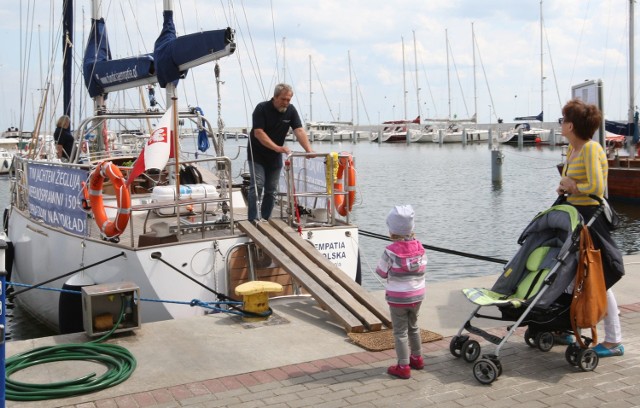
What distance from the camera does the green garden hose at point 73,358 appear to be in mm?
5516

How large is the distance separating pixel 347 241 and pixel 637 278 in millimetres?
3518

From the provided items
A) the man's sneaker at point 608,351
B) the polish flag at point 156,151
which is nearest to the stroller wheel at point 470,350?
the man's sneaker at point 608,351

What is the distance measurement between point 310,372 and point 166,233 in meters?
3.59

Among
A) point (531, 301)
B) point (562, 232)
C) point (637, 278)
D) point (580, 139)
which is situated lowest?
point (637, 278)

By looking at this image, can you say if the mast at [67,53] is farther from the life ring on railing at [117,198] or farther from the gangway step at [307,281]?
the gangway step at [307,281]

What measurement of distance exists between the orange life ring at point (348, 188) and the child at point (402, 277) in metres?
3.71

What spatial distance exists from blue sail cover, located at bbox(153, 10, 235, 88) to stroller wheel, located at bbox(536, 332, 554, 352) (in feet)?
18.2

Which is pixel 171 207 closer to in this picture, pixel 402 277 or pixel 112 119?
pixel 112 119

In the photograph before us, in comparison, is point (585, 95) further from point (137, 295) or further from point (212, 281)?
point (137, 295)

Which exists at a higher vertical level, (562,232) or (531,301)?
(562,232)

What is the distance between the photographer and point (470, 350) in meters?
6.08

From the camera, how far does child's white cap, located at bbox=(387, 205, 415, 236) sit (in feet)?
19.1

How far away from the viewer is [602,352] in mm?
6156

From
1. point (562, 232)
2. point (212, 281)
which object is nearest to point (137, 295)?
point (212, 281)
